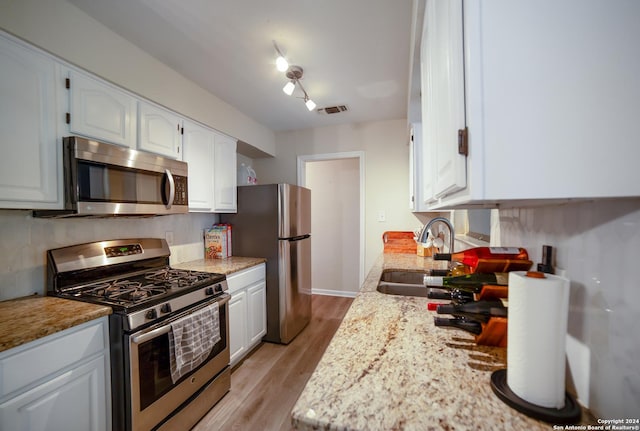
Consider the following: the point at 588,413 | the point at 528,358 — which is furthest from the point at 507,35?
the point at 588,413

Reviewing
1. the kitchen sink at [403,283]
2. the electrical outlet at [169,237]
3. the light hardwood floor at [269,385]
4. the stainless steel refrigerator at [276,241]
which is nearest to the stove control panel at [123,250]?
the electrical outlet at [169,237]

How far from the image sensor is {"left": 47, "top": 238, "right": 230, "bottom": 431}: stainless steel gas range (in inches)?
48.1

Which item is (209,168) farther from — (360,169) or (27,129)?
(360,169)

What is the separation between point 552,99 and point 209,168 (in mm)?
2333

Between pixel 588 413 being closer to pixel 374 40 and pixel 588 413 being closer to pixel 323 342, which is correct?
pixel 374 40

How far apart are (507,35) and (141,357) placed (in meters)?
1.77

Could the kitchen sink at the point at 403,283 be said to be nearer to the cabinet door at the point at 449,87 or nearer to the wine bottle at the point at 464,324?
the wine bottle at the point at 464,324

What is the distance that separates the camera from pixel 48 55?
4.12 feet

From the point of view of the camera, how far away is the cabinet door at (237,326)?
202 centimetres

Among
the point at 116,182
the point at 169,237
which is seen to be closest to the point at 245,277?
the point at 169,237

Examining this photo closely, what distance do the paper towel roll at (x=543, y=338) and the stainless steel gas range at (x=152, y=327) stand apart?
1490 mm

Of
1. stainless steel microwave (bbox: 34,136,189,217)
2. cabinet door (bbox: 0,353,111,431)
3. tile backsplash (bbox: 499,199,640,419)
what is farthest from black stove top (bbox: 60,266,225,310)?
tile backsplash (bbox: 499,199,640,419)

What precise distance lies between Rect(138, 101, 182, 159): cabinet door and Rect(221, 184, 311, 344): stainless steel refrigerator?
2.56 feet

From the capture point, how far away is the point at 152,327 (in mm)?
1292
